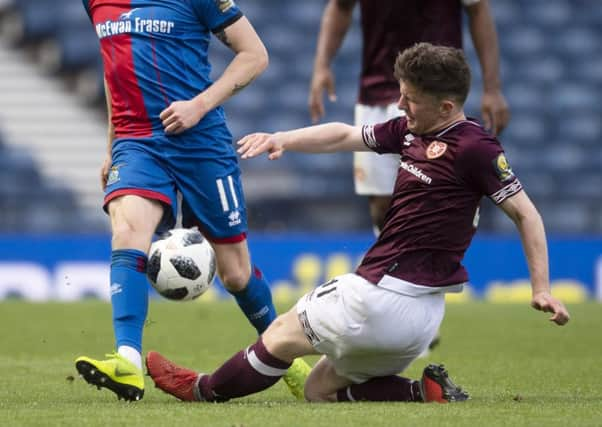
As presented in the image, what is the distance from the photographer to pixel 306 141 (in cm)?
466

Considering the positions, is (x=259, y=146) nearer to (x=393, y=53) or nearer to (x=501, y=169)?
(x=501, y=169)

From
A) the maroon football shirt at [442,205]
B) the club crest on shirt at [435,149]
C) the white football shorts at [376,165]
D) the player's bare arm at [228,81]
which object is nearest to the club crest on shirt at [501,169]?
the maroon football shirt at [442,205]

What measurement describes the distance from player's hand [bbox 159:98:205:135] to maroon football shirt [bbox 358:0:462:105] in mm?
2067

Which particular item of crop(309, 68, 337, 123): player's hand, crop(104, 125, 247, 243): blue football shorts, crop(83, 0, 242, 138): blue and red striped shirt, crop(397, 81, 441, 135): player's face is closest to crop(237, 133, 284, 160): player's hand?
crop(397, 81, 441, 135): player's face

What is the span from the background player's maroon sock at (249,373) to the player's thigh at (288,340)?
1.1 inches

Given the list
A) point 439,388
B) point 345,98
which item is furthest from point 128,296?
point 345,98

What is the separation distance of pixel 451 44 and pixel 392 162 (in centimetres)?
70

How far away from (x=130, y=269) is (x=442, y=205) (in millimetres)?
1182

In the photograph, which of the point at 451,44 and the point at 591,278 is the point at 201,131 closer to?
the point at 451,44

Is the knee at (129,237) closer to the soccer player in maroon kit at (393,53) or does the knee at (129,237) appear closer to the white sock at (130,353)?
the white sock at (130,353)

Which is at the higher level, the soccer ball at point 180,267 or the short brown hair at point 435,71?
the short brown hair at point 435,71

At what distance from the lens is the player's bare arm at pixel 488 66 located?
6.57 meters

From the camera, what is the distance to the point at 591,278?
1155 cm

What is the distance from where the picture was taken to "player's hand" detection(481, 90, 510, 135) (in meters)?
6.56
